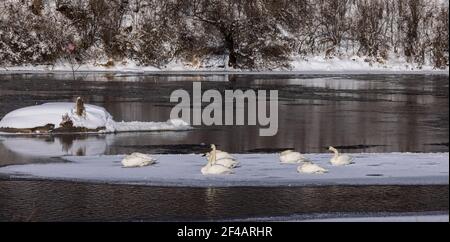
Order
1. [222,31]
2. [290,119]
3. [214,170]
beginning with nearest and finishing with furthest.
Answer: [214,170], [290,119], [222,31]

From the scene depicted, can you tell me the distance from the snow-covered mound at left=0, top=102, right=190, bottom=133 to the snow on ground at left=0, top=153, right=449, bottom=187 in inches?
194

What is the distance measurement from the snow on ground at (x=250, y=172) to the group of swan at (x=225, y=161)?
6.1 inches

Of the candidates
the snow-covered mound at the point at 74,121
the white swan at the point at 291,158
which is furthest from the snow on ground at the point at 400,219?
the snow-covered mound at the point at 74,121

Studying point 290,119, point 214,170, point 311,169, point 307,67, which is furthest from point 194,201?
point 307,67

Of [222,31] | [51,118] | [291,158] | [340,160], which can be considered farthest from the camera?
[222,31]

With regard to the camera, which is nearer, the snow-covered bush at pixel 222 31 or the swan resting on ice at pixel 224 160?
the swan resting on ice at pixel 224 160

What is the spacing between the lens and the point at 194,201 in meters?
10.8

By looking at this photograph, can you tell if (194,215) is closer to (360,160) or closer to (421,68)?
(360,160)

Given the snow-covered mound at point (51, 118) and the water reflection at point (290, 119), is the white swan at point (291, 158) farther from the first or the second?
the snow-covered mound at point (51, 118)

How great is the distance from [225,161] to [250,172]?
0.55m

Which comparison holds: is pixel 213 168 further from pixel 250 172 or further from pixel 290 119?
pixel 290 119

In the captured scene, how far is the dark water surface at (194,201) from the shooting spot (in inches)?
389

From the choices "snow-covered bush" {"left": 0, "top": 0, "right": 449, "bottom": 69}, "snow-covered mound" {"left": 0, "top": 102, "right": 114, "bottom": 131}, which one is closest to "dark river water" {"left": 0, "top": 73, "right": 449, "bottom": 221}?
"snow-covered mound" {"left": 0, "top": 102, "right": 114, "bottom": 131}

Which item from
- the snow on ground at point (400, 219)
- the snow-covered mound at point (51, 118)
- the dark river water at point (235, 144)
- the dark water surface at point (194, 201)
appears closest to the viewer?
the snow on ground at point (400, 219)
